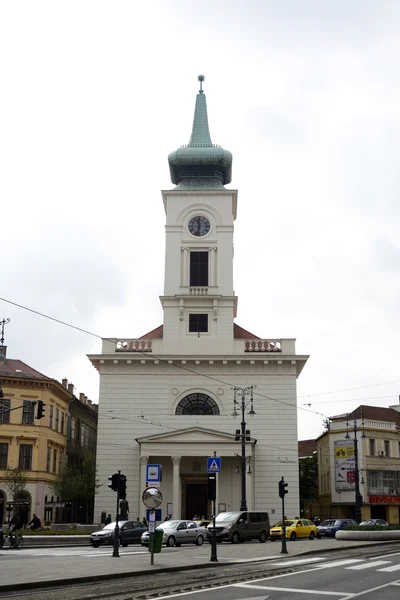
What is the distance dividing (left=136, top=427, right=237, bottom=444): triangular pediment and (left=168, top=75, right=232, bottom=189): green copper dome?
1886 centimetres

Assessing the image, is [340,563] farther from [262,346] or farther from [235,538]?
[262,346]

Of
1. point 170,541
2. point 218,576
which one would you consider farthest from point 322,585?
point 170,541

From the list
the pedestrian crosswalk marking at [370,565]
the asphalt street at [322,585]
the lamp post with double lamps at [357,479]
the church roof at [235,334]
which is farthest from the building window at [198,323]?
the asphalt street at [322,585]

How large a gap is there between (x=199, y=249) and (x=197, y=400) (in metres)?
11.3

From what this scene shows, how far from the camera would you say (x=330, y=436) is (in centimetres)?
6425

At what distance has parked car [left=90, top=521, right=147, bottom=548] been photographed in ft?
100.0

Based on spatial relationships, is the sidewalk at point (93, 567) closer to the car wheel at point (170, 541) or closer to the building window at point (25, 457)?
the car wheel at point (170, 541)

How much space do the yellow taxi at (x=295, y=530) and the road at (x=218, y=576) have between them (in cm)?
1330

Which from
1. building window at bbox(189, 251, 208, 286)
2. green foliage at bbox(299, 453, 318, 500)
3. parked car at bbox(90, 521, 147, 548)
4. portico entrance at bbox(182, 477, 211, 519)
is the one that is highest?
building window at bbox(189, 251, 208, 286)

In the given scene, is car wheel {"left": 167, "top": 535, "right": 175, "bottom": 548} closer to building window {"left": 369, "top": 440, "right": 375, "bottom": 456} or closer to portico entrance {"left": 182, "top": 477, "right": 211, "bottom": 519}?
portico entrance {"left": 182, "top": 477, "right": 211, "bottom": 519}

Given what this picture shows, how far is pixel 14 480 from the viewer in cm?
4438

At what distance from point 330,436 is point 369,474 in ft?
22.2

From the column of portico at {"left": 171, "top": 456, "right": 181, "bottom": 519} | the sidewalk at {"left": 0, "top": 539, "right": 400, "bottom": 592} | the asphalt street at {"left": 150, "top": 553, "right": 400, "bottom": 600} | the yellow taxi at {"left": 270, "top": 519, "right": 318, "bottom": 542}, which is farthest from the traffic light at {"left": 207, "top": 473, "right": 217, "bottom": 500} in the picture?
the column of portico at {"left": 171, "top": 456, "right": 181, "bottom": 519}

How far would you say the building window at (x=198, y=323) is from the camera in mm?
51031
